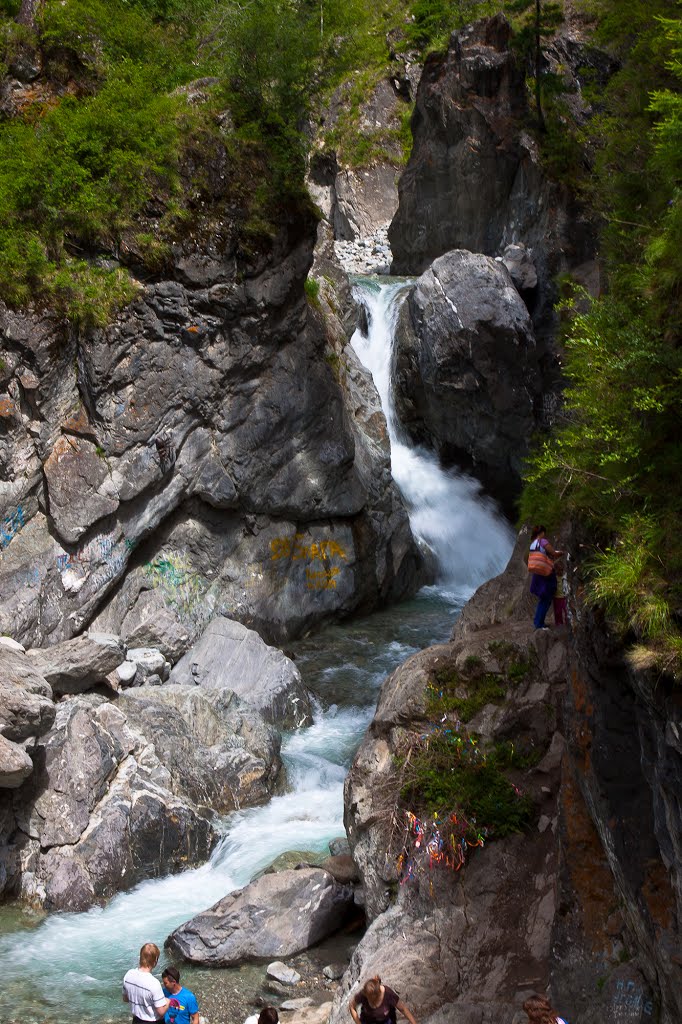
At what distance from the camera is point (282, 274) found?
1650cm

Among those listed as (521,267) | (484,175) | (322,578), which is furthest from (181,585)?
(484,175)

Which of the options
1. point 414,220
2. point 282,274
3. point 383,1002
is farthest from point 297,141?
point 383,1002

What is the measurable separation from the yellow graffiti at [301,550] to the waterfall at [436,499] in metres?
3.67

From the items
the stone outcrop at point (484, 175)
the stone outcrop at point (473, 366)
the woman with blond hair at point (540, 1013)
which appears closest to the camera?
the woman with blond hair at point (540, 1013)

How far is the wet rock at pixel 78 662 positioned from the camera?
12.1 m

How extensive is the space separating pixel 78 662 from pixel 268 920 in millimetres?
4678

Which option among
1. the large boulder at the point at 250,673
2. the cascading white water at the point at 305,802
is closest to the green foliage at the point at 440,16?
the cascading white water at the point at 305,802

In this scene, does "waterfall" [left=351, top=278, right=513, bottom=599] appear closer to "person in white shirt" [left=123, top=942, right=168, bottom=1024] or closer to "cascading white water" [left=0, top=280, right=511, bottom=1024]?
"cascading white water" [left=0, top=280, right=511, bottom=1024]

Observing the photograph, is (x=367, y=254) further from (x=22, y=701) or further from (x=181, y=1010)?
(x=181, y=1010)

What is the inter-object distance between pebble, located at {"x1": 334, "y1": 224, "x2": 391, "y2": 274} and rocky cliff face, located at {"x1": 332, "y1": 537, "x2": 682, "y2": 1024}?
72.9ft

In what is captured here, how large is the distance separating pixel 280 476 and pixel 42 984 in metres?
9.81

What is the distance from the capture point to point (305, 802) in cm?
1208

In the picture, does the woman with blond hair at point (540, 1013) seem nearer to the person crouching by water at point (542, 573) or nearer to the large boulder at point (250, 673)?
the person crouching by water at point (542, 573)

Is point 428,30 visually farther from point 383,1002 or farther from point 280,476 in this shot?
point 383,1002
